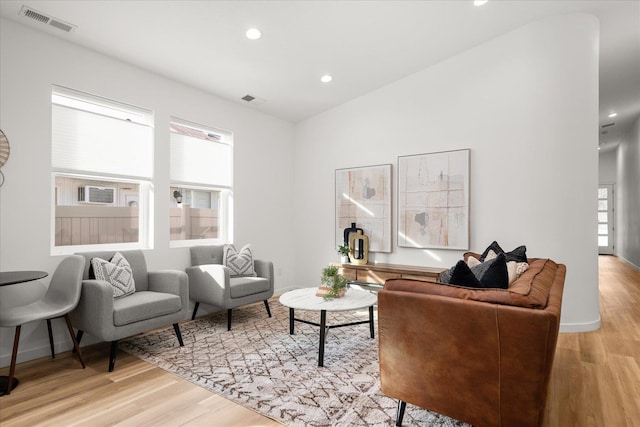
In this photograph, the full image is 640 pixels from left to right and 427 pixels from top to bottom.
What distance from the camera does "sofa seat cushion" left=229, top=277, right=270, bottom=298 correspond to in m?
3.88

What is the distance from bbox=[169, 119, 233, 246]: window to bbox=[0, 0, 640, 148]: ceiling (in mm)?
600

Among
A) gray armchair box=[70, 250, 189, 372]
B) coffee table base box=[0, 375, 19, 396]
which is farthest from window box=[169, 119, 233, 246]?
coffee table base box=[0, 375, 19, 396]

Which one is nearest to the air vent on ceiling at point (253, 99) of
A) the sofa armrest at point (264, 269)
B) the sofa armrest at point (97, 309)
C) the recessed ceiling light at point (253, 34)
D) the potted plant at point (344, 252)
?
the recessed ceiling light at point (253, 34)

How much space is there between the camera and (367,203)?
5.18 m

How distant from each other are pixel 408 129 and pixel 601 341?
315cm

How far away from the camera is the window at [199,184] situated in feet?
14.3

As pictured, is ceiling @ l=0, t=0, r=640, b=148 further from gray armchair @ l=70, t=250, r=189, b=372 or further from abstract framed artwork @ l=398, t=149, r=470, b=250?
gray armchair @ l=70, t=250, r=189, b=372

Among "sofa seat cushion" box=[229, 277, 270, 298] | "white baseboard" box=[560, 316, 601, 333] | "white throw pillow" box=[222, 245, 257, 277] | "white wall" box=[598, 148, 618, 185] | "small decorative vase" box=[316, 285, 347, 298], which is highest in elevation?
"white wall" box=[598, 148, 618, 185]

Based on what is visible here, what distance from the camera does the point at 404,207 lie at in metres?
4.82

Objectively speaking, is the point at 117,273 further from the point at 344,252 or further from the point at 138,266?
the point at 344,252

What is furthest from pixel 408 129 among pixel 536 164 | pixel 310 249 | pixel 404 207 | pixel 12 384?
pixel 12 384

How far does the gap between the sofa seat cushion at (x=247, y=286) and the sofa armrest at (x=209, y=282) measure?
0.31 ft

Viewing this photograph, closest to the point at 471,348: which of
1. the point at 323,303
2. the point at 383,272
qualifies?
the point at 323,303

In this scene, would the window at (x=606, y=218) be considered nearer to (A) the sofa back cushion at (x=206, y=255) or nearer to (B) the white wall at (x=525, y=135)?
(B) the white wall at (x=525, y=135)
